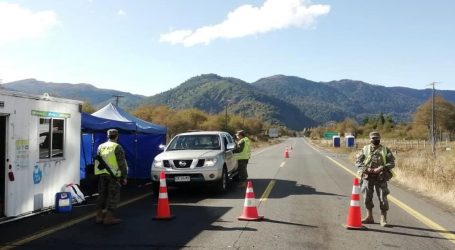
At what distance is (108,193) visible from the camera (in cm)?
996

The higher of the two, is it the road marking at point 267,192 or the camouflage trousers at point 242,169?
the camouflage trousers at point 242,169

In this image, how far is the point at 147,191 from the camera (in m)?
15.5

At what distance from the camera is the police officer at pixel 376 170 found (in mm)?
9922

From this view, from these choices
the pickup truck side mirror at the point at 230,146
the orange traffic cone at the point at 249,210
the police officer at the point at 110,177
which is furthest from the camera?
the pickup truck side mirror at the point at 230,146

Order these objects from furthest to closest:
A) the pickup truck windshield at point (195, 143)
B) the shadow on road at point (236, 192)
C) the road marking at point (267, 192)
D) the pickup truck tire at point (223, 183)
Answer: the pickup truck windshield at point (195, 143)
the pickup truck tire at point (223, 183)
the shadow on road at point (236, 192)
the road marking at point (267, 192)

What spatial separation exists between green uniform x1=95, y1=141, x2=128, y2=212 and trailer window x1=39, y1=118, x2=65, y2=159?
7.29 feet

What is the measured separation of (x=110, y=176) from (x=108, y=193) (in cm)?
33

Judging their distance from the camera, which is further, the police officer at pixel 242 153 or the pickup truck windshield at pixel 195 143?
the police officer at pixel 242 153

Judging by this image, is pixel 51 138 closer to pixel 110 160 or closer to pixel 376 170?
pixel 110 160

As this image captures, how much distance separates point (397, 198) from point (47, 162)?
30.0 feet

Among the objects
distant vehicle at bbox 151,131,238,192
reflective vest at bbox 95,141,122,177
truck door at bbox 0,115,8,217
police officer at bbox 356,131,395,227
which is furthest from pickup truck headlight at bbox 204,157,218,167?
truck door at bbox 0,115,8,217

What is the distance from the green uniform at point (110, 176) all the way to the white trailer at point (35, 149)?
5.93ft

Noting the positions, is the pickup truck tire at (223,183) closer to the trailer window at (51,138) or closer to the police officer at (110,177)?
the trailer window at (51,138)

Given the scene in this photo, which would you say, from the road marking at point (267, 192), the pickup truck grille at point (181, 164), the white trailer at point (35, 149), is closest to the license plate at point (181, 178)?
the pickup truck grille at point (181, 164)
